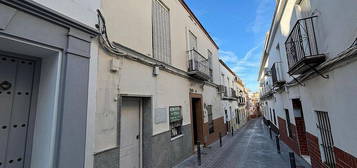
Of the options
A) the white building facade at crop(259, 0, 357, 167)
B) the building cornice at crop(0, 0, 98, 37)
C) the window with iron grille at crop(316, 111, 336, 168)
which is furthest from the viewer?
the window with iron grille at crop(316, 111, 336, 168)

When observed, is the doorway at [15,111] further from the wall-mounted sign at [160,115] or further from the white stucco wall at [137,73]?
the wall-mounted sign at [160,115]

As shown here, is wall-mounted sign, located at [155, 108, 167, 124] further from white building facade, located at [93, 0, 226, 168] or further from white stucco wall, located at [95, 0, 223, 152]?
white stucco wall, located at [95, 0, 223, 152]

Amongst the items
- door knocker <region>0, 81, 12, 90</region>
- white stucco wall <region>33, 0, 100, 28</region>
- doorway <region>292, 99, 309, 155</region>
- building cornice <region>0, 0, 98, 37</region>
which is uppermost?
white stucco wall <region>33, 0, 100, 28</region>

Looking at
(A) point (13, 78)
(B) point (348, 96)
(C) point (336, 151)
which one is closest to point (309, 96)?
(C) point (336, 151)

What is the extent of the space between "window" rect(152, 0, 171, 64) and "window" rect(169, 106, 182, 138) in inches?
76.1

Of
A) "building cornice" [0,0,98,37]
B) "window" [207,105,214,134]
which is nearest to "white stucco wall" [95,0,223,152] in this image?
"building cornice" [0,0,98,37]

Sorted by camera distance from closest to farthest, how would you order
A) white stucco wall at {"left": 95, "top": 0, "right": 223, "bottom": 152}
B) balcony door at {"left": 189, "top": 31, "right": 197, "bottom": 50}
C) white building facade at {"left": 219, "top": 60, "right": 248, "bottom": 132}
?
white stucco wall at {"left": 95, "top": 0, "right": 223, "bottom": 152}
balcony door at {"left": 189, "top": 31, "right": 197, "bottom": 50}
white building facade at {"left": 219, "top": 60, "right": 248, "bottom": 132}

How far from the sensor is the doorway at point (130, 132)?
4.36m

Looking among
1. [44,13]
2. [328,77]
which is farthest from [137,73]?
[328,77]

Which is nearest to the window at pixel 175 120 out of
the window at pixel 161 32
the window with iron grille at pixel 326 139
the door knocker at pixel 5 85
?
the window at pixel 161 32

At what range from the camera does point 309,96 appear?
16.7 ft

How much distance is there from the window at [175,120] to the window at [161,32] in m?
1.93

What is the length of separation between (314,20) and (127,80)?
16.8 ft

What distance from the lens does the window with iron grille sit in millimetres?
4102
